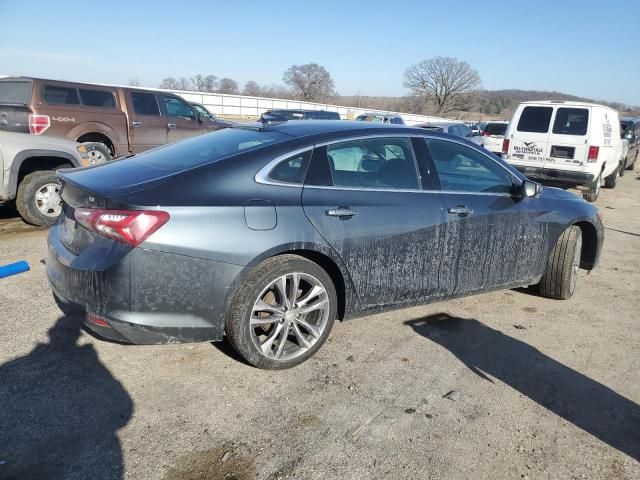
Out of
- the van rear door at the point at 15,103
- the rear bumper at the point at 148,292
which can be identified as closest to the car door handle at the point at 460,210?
the rear bumper at the point at 148,292

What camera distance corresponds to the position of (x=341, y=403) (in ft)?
9.54

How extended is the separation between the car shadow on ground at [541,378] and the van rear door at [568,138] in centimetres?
757

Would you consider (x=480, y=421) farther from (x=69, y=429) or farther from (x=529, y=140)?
(x=529, y=140)

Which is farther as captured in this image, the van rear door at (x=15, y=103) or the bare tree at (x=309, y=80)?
the bare tree at (x=309, y=80)

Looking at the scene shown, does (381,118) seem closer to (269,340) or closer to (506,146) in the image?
(506,146)

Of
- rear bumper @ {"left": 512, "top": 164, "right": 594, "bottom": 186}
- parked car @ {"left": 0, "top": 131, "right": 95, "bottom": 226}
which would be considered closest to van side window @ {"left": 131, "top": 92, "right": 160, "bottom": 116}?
parked car @ {"left": 0, "top": 131, "right": 95, "bottom": 226}

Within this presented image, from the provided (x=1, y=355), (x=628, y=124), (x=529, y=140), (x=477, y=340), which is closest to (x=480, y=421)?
(x=477, y=340)

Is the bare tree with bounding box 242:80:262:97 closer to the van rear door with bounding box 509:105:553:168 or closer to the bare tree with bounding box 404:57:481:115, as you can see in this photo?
the bare tree with bounding box 404:57:481:115

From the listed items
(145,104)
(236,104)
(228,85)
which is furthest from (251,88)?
(145,104)

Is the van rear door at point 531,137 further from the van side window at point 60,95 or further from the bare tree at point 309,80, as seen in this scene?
the bare tree at point 309,80

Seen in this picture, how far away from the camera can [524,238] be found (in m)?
4.16

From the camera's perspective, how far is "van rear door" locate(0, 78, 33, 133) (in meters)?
8.65

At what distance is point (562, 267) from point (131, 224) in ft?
11.9

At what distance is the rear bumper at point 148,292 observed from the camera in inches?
105
